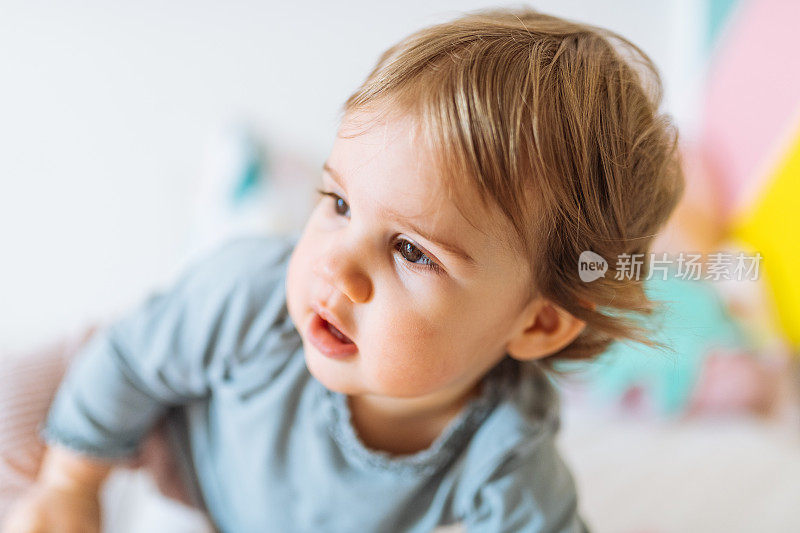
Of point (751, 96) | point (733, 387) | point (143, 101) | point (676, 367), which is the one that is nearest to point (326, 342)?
point (676, 367)

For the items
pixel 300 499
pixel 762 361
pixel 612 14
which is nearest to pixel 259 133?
pixel 612 14

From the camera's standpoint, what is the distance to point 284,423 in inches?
24.8

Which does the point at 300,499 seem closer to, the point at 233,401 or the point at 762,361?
the point at 233,401

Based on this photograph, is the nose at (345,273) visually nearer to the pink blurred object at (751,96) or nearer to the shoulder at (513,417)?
the shoulder at (513,417)

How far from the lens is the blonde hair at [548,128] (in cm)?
42

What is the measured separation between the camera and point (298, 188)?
1137 mm

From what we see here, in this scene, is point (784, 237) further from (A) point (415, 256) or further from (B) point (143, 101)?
(B) point (143, 101)

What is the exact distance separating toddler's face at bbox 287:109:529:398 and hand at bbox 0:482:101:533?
0.93ft

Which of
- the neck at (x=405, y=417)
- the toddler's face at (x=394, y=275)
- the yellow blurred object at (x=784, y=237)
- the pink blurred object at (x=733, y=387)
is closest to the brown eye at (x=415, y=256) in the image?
the toddler's face at (x=394, y=275)

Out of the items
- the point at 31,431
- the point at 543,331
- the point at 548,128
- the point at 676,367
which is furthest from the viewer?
the point at 676,367

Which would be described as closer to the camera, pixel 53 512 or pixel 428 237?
pixel 428 237

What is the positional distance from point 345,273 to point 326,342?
6 cm

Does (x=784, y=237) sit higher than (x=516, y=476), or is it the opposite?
(x=516, y=476)

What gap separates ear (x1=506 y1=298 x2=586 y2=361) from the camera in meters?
0.54
